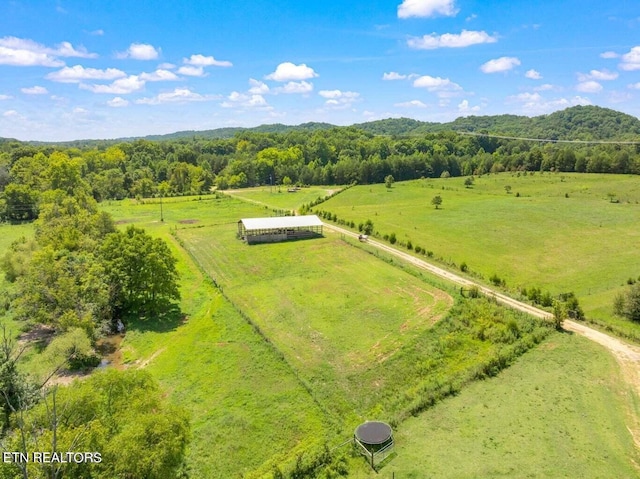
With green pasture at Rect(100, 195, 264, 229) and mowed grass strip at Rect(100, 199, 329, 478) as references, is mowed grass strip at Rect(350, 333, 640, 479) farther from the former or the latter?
green pasture at Rect(100, 195, 264, 229)

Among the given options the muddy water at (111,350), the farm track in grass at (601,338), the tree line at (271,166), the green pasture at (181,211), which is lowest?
the muddy water at (111,350)

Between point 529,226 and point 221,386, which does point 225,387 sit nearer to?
point 221,386

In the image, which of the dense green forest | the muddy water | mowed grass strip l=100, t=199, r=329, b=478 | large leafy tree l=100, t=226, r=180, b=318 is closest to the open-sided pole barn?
mowed grass strip l=100, t=199, r=329, b=478

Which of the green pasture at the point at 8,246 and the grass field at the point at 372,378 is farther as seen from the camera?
the green pasture at the point at 8,246

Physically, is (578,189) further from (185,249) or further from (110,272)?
(110,272)

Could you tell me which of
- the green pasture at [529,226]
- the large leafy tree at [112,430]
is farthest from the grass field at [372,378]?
the green pasture at [529,226]

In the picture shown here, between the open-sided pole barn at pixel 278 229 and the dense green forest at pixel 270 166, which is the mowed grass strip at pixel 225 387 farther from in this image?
the dense green forest at pixel 270 166
